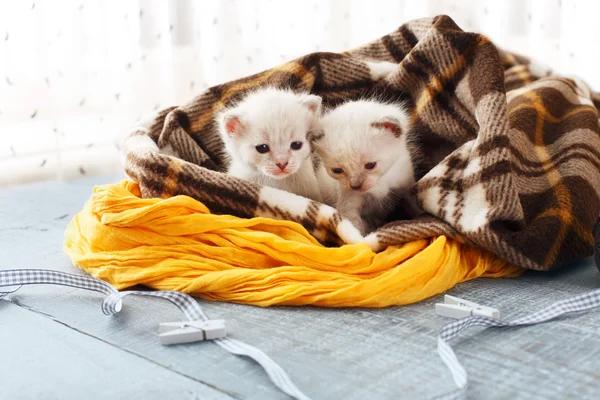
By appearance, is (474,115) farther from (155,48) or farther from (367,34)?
(367,34)

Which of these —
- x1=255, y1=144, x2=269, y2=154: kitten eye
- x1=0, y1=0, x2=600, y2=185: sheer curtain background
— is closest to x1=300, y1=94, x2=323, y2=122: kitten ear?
x1=255, y1=144, x2=269, y2=154: kitten eye

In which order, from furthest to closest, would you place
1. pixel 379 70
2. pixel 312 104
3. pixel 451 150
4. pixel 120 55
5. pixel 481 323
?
pixel 120 55 → pixel 379 70 → pixel 451 150 → pixel 312 104 → pixel 481 323

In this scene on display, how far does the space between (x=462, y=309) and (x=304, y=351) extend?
11.6 inches

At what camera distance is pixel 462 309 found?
4.10ft

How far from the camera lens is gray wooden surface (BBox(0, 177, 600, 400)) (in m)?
1.02

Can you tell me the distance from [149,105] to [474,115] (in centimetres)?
148

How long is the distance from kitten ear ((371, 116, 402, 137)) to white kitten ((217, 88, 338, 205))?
141 mm

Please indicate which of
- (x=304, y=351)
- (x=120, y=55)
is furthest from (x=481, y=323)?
(x=120, y=55)

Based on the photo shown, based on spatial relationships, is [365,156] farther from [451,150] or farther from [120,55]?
[120,55]

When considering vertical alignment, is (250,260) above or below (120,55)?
below

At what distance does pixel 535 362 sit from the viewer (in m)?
1.08

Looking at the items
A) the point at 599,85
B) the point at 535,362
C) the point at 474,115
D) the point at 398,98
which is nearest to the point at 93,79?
the point at 398,98

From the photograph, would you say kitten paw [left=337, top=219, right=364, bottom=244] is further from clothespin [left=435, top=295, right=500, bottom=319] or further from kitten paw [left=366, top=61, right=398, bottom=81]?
kitten paw [left=366, top=61, right=398, bottom=81]

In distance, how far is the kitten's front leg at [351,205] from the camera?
1614mm
